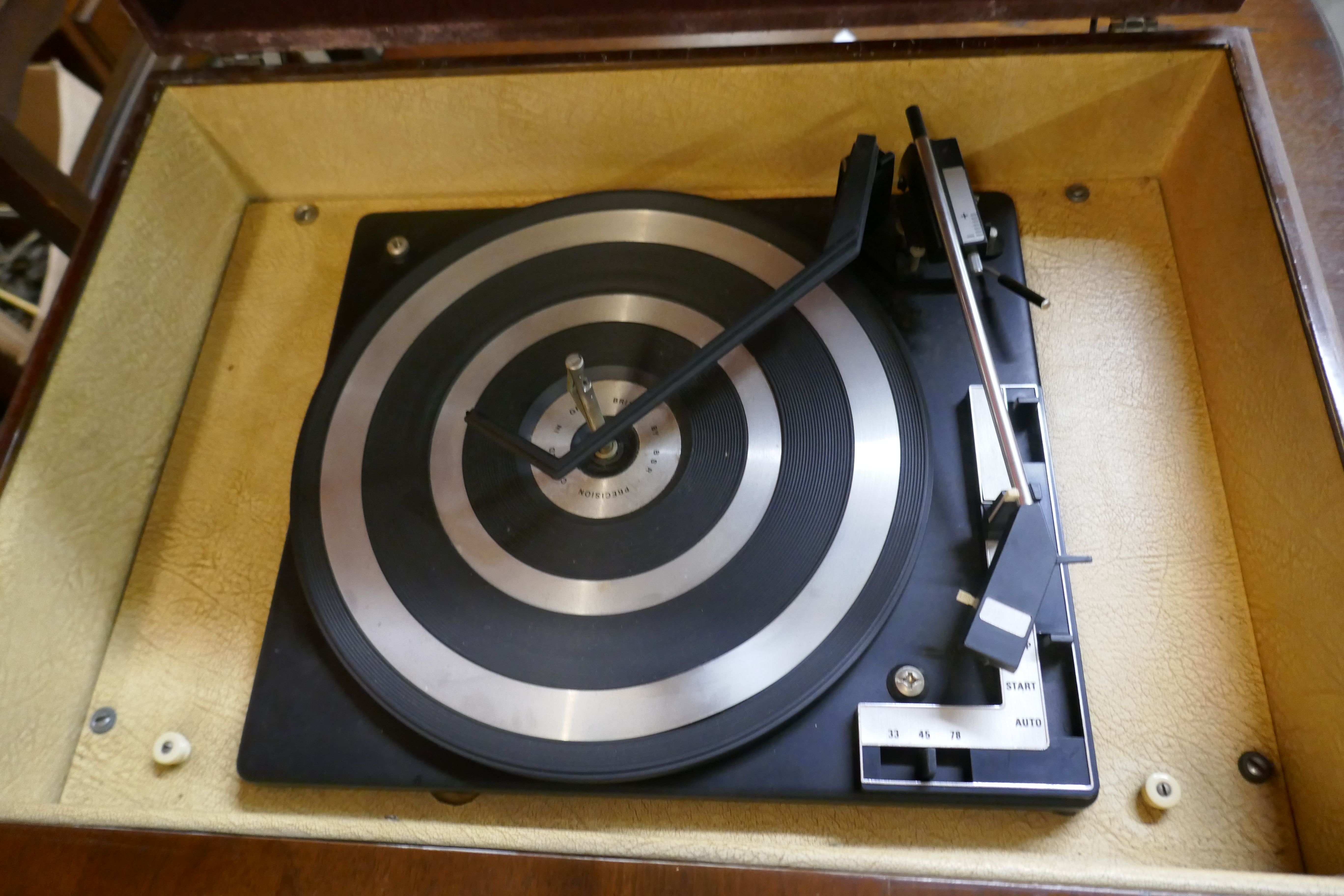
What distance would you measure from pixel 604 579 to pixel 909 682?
0.96 ft

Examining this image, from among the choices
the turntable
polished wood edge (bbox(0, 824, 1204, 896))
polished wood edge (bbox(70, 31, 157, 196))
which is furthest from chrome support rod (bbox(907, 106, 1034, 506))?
polished wood edge (bbox(70, 31, 157, 196))


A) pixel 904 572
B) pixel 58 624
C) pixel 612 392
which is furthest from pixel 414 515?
pixel 904 572

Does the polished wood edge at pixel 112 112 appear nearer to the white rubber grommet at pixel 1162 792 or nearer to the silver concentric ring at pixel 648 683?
the silver concentric ring at pixel 648 683

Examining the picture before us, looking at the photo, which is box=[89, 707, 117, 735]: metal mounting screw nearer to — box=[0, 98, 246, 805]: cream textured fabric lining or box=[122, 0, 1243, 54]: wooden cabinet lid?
box=[0, 98, 246, 805]: cream textured fabric lining

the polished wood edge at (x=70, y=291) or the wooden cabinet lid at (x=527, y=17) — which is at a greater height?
the wooden cabinet lid at (x=527, y=17)

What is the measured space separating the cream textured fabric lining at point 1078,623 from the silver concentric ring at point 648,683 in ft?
0.35

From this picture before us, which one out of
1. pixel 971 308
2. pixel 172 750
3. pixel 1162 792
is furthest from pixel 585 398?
pixel 1162 792

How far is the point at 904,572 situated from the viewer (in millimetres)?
812

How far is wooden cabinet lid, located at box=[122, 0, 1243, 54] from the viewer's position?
0.94m

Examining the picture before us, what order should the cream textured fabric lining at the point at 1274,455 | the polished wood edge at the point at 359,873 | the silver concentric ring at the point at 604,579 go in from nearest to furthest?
1. the polished wood edge at the point at 359,873
2. the cream textured fabric lining at the point at 1274,455
3. the silver concentric ring at the point at 604,579

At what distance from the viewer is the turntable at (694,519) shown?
78 centimetres

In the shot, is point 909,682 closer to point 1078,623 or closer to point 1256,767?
point 1078,623

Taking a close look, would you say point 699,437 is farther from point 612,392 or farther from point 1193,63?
point 1193,63

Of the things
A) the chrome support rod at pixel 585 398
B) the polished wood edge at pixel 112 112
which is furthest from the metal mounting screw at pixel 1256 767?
the polished wood edge at pixel 112 112
